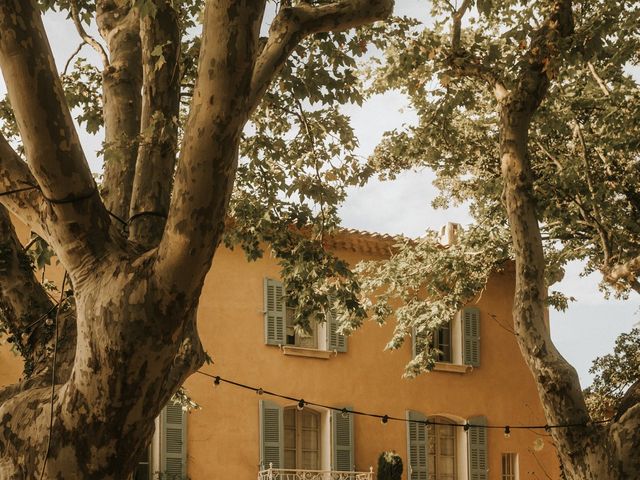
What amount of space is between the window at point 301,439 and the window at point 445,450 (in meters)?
2.07

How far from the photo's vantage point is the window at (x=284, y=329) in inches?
798

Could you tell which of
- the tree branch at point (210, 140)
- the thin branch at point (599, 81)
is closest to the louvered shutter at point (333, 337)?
the thin branch at point (599, 81)

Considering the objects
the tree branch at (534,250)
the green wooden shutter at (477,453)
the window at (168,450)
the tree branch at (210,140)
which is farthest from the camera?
the green wooden shutter at (477,453)

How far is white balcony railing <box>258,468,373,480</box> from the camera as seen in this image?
19.1 m

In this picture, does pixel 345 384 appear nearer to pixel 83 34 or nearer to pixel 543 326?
pixel 543 326

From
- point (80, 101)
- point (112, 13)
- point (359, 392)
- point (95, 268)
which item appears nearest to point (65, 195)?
point (95, 268)

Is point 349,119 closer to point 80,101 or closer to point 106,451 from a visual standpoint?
point 80,101

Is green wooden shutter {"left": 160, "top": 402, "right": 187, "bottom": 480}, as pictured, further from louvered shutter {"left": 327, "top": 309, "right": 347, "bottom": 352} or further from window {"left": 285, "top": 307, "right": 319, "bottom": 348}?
louvered shutter {"left": 327, "top": 309, "right": 347, "bottom": 352}

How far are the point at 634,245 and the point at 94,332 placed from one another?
12235 millimetres

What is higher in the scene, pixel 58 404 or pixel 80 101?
pixel 80 101

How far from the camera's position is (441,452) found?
22.2m

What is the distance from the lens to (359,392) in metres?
21.4

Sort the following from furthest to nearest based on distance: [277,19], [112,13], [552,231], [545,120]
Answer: [552,231]
[545,120]
[112,13]
[277,19]

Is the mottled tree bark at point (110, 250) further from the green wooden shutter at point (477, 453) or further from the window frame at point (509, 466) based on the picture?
the window frame at point (509, 466)
